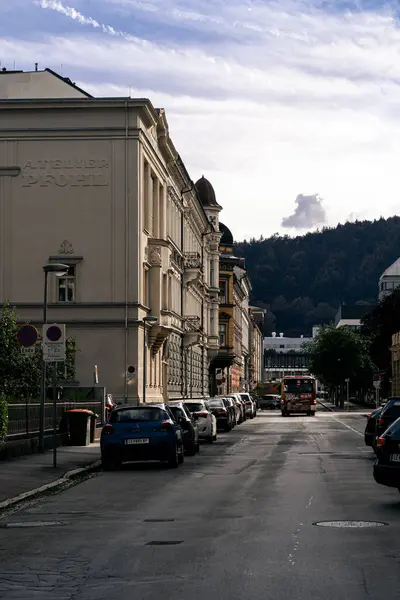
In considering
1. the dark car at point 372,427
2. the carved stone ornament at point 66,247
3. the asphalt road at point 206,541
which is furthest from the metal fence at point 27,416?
the carved stone ornament at point 66,247

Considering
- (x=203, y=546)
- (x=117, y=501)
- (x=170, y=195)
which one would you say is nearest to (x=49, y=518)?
(x=117, y=501)

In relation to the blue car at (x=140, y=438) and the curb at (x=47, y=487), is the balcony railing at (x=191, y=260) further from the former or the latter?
the blue car at (x=140, y=438)

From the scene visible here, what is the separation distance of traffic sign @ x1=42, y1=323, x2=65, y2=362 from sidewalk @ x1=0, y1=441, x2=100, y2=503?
234 cm

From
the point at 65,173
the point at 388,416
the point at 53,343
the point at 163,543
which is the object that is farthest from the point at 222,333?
the point at 163,543

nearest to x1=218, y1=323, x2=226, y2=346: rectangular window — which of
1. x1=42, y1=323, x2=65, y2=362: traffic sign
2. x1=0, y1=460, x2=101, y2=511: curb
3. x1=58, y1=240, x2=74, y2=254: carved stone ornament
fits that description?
x1=58, y1=240, x2=74, y2=254: carved stone ornament

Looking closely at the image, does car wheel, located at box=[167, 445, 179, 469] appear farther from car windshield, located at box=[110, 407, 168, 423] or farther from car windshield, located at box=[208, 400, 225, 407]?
car windshield, located at box=[208, 400, 225, 407]

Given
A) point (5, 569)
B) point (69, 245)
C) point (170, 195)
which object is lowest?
point (5, 569)

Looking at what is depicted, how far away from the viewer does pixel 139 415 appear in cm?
2597

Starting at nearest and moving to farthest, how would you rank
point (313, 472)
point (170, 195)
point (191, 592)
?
point (191, 592)
point (313, 472)
point (170, 195)

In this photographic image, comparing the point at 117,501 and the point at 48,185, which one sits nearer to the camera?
the point at 117,501

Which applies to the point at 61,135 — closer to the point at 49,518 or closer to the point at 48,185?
the point at 48,185

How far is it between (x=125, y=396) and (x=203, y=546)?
Answer: 42056 mm

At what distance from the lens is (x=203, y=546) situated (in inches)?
481

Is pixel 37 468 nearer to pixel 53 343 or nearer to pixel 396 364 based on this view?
A: pixel 53 343
